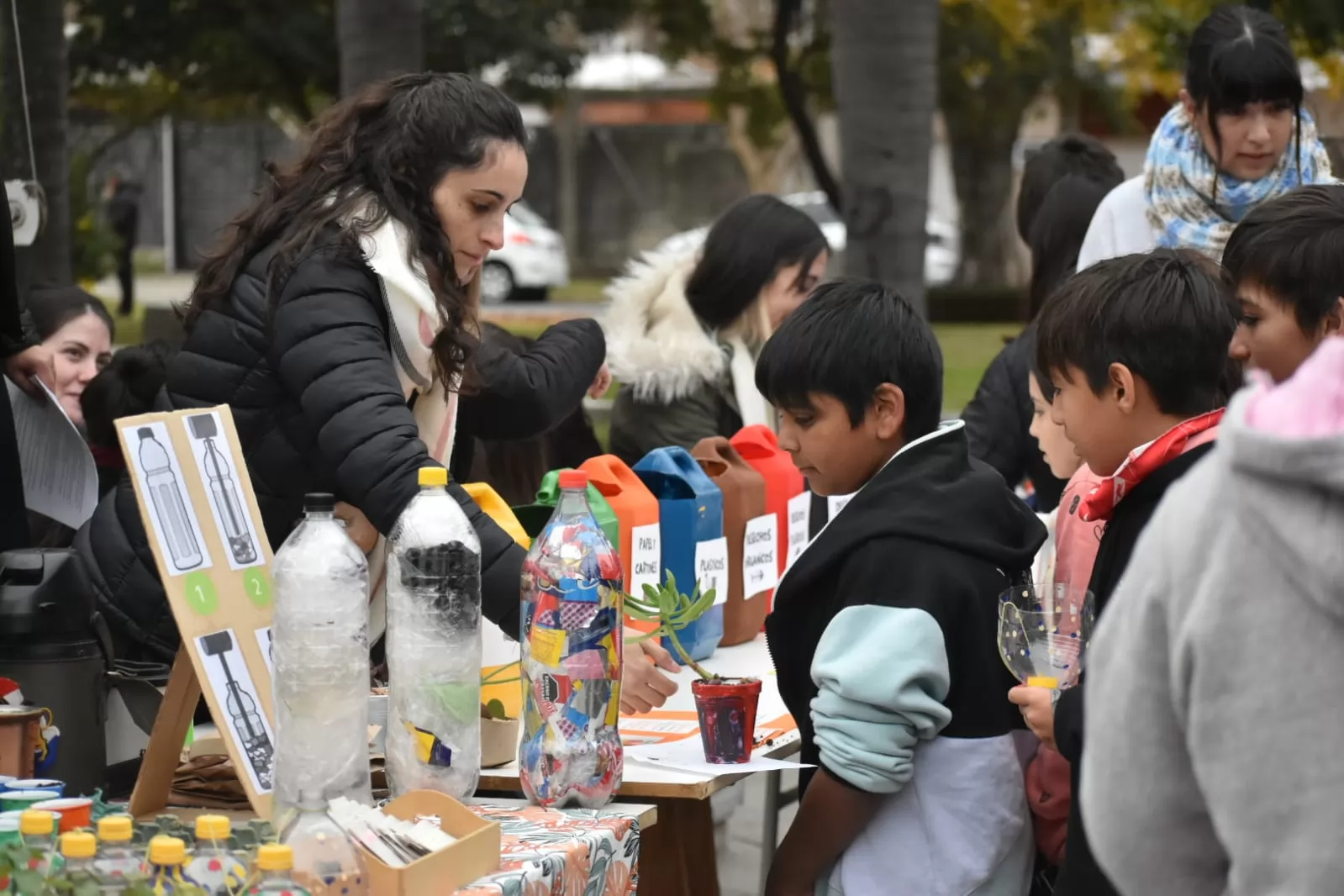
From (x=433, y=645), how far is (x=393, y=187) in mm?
796

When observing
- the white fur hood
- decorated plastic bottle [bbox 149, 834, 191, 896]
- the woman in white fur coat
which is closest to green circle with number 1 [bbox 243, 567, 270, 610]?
decorated plastic bottle [bbox 149, 834, 191, 896]

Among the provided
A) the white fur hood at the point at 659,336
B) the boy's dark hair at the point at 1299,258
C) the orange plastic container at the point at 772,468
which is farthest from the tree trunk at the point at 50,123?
the boy's dark hair at the point at 1299,258

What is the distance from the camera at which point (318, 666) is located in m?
2.13

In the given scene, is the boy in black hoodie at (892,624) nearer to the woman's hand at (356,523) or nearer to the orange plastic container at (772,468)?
the woman's hand at (356,523)

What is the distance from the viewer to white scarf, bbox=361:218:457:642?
8.55 feet

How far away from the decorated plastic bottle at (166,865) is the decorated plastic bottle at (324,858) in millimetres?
118

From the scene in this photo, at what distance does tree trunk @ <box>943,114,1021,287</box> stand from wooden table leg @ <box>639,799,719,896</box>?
57.0ft

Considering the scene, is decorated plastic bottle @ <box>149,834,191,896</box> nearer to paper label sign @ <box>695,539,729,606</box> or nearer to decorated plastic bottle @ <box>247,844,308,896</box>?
decorated plastic bottle @ <box>247,844,308,896</box>

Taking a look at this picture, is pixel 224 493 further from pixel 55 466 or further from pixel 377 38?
pixel 377 38

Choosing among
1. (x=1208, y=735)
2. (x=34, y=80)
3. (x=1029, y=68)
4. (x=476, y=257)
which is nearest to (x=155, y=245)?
(x=1029, y=68)

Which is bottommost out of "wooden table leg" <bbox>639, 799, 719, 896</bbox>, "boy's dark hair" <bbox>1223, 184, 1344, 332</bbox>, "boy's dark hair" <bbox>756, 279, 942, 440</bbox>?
"wooden table leg" <bbox>639, 799, 719, 896</bbox>

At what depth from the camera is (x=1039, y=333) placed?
2518mm

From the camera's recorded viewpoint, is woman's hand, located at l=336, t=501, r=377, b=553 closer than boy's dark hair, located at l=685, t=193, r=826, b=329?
Yes

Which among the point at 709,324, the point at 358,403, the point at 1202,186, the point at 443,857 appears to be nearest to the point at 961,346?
the point at 709,324
